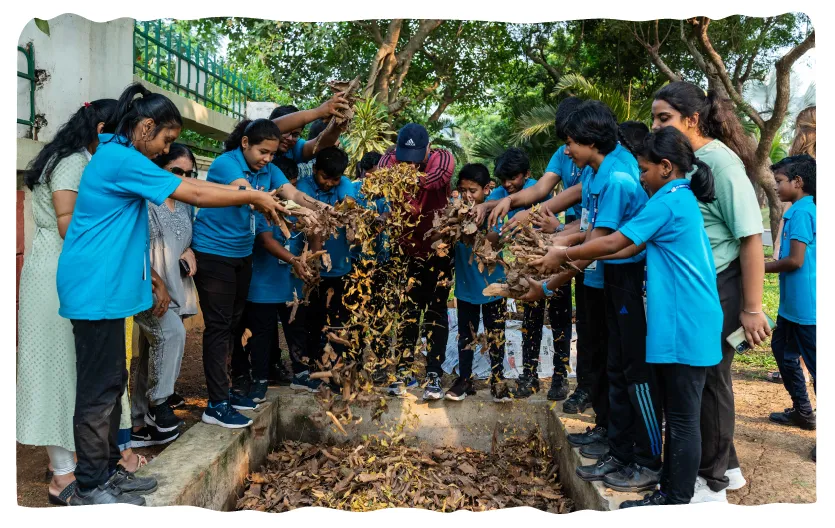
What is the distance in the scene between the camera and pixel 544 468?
391 centimetres

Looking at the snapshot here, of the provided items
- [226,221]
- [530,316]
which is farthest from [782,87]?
[226,221]

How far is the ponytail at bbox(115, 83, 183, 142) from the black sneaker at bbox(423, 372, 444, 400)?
235 centimetres

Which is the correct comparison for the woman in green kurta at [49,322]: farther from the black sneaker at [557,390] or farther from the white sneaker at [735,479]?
the white sneaker at [735,479]

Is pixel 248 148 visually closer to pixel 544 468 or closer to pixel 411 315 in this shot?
pixel 411 315

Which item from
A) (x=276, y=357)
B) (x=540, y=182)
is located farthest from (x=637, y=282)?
(x=276, y=357)

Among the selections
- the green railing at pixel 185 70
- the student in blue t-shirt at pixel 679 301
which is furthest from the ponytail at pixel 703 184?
the green railing at pixel 185 70

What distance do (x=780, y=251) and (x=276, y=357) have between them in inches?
139

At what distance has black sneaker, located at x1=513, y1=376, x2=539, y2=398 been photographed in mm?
4281

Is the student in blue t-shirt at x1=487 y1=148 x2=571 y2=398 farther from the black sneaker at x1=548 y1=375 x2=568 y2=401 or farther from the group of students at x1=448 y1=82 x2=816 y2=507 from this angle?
the group of students at x1=448 y1=82 x2=816 y2=507

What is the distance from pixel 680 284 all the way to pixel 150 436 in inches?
116

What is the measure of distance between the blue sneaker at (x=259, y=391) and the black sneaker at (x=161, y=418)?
0.51 metres

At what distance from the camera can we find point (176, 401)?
4.34 meters

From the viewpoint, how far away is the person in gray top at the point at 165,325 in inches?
139
